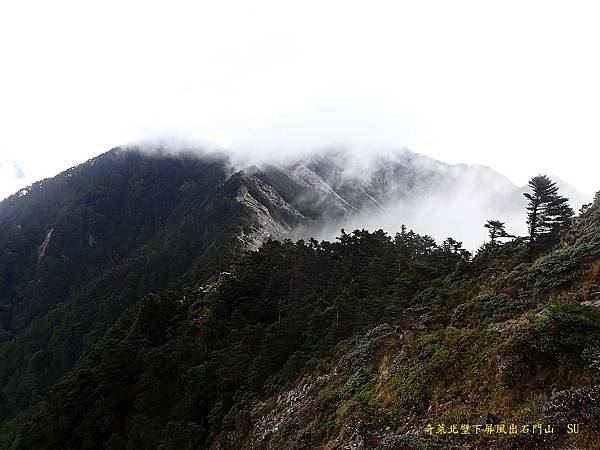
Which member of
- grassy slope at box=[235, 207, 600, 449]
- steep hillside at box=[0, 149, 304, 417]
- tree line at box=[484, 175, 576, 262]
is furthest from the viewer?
steep hillside at box=[0, 149, 304, 417]

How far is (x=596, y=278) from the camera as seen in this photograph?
53.8 ft

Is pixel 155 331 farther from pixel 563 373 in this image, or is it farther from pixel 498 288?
pixel 563 373

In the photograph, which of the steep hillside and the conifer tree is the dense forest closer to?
the conifer tree

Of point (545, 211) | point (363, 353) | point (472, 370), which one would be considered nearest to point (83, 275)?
point (363, 353)

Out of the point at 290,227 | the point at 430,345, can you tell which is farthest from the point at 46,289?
the point at 430,345

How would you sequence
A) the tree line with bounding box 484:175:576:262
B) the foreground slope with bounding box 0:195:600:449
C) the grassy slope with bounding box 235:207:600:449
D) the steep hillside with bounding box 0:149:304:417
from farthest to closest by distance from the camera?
the steep hillside with bounding box 0:149:304:417
the tree line with bounding box 484:175:576:262
the foreground slope with bounding box 0:195:600:449
the grassy slope with bounding box 235:207:600:449

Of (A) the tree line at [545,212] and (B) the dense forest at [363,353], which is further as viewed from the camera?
(A) the tree line at [545,212]

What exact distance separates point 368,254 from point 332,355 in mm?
27584

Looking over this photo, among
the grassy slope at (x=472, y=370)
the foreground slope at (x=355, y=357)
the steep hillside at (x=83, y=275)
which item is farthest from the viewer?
the steep hillside at (x=83, y=275)

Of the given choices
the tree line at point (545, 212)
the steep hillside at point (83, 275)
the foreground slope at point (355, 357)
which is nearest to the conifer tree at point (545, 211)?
the tree line at point (545, 212)

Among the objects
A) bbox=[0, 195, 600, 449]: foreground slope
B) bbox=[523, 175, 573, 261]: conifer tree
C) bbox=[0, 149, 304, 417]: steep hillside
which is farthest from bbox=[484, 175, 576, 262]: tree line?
bbox=[0, 149, 304, 417]: steep hillside

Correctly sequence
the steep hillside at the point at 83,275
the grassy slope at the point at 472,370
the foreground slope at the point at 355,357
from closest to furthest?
the grassy slope at the point at 472,370 → the foreground slope at the point at 355,357 → the steep hillside at the point at 83,275

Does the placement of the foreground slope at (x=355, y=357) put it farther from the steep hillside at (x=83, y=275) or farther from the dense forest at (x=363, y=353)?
the steep hillside at (x=83, y=275)

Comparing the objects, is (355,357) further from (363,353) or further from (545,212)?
(545,212)
